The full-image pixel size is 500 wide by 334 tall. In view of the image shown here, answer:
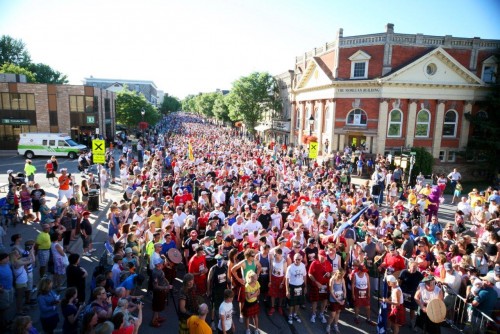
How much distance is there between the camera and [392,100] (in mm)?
30188

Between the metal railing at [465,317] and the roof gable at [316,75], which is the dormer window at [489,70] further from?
the metal railing at [465,317]

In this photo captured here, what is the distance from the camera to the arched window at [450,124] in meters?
31.4

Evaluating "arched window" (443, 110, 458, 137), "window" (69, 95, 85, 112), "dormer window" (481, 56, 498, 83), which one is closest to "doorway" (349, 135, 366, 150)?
"arched window" (443, 110, 458, 137)

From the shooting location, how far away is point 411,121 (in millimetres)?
30500

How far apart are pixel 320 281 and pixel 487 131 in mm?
29766

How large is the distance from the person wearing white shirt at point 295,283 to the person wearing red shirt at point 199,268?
1959mm

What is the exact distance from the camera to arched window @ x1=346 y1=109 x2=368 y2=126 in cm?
3152

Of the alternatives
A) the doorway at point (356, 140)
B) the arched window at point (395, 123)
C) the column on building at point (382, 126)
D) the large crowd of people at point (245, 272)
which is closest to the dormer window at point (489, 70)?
the arched window at point (395, 123)

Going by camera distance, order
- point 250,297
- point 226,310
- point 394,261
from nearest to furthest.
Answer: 1. point 226,310
2. point 250,297
3. point 394,261

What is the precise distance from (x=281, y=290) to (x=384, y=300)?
2304 mm

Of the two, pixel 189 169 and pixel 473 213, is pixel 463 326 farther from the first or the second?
pixel 189 169

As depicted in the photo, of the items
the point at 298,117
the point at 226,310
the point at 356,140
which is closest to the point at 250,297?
the point at 226,310

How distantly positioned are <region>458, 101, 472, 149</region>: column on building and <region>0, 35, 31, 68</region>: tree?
291ft

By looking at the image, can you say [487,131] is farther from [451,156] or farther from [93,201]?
[93,201]
